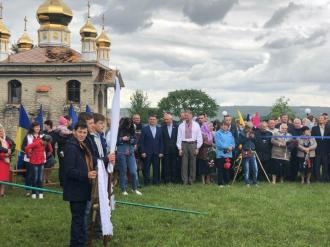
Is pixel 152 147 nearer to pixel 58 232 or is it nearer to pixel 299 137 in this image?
pixel 299 137

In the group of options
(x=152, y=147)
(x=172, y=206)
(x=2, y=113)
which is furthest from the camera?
(x=2, y=113)

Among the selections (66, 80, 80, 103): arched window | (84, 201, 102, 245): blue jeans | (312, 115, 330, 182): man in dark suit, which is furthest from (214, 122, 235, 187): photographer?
(66, 80, 80, 103): arched window

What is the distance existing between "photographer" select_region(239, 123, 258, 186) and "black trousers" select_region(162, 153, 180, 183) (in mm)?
1938

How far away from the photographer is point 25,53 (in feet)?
152

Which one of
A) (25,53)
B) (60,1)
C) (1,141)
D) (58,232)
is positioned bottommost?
(58,232)

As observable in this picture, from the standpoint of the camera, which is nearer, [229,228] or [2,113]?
[229,228]

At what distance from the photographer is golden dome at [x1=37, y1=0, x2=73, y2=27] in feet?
154

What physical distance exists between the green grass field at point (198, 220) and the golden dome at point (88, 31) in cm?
3745

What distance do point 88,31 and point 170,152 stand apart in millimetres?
36240

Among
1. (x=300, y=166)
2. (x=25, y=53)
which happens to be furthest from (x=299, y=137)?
(x=25, y=53)

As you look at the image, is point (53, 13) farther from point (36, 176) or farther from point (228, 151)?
point (36, 176)

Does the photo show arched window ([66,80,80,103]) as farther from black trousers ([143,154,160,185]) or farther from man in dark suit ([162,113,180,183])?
black trousers ([143,154,160,185])

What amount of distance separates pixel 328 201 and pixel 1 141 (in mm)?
7610

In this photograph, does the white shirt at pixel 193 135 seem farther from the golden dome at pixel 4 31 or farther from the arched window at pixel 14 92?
the golden dome at pixel 4 31
